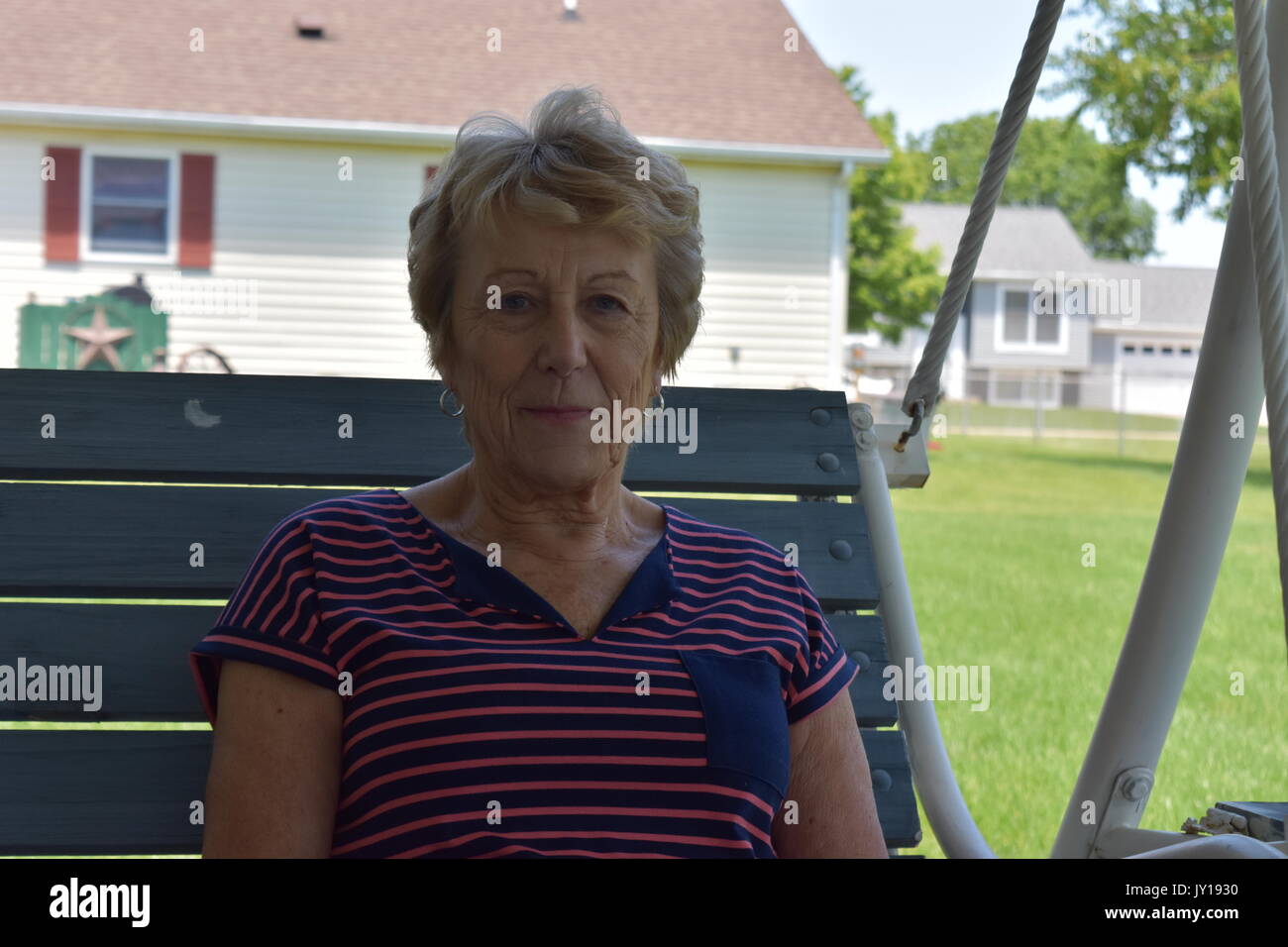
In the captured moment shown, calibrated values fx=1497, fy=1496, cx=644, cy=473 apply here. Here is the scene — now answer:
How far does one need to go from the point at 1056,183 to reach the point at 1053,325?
15.7 m

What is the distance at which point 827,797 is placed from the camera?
1739mm

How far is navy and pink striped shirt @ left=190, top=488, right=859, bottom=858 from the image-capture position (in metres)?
1.53

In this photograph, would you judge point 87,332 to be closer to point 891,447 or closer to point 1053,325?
point 891,447

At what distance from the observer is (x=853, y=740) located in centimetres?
178

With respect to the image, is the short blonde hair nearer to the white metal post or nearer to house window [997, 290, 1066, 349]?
the white metal post

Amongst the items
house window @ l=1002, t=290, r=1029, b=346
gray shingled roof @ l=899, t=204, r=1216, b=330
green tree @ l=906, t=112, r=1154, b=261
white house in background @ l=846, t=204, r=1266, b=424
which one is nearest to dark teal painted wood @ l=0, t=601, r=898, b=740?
white house in background @ l=846, t=204, r=1266, b=424

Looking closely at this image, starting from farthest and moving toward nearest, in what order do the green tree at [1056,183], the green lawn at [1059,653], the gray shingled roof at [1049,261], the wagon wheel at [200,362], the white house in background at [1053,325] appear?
the green tree at [1056,183] → the gray shingled roof at [1049,261] → the white house in background at [1053,325] → the wagon wheel at [200,362] → the green lawn at [1059,653]

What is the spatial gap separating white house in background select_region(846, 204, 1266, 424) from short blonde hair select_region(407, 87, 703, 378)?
33.7m

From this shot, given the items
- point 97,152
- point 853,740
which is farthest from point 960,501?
point 853,740

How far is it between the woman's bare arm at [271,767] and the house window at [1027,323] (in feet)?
132

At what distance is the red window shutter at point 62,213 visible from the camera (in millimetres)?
13984

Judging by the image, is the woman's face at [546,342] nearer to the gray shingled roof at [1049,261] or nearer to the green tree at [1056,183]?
the gray shingled roof at [1049,261]

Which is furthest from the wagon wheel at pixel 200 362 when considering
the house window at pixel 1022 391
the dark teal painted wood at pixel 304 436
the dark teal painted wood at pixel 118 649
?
the house window at pixel 1022 391
